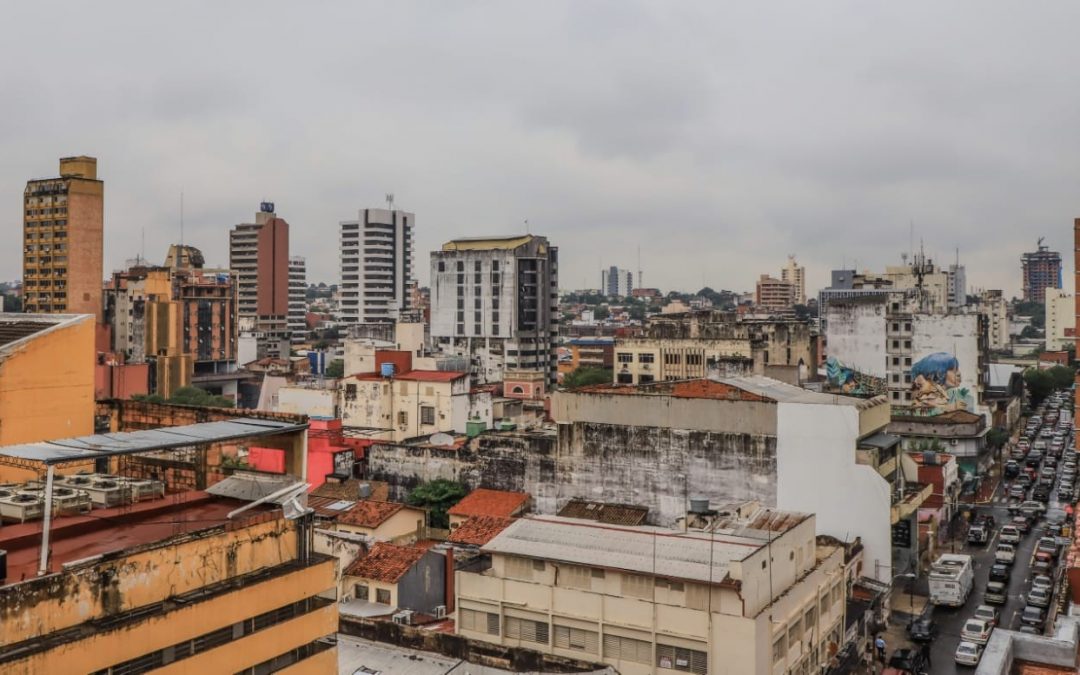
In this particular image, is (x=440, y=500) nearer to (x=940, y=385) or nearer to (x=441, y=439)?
(x=441, y=439)

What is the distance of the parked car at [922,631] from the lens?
34625mm

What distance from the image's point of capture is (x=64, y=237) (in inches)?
3679

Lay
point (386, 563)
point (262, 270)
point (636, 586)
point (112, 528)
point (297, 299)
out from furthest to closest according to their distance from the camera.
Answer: point (297, 299) < point (262, 270) < point (386, 563) < point (636, 586) < point (112, 528)

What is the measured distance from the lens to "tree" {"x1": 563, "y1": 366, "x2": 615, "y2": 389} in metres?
95.2

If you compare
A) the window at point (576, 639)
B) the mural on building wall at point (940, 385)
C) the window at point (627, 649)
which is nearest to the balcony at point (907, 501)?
the window at point (627, 649)

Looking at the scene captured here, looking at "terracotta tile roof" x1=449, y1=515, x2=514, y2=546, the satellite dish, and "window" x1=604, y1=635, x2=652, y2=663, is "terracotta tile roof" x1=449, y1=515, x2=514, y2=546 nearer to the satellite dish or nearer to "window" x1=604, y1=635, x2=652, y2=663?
"window" x1=604, y1=635, x2=652, y2=663

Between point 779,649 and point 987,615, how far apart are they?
16.8 meters

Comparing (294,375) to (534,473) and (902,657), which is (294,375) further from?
(902,657)

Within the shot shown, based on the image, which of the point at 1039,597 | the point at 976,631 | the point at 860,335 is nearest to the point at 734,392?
the point at 976,631

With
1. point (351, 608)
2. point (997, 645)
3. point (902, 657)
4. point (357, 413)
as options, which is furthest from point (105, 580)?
point (357, 413)

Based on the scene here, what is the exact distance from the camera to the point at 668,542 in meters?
25.4

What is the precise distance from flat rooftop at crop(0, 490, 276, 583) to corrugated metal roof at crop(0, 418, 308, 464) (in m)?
1.25

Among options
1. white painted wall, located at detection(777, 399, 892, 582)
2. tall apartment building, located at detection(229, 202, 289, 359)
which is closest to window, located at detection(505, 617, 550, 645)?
white painted wall, located at detection(777, 399, 892, 582)

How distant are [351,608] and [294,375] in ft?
216
